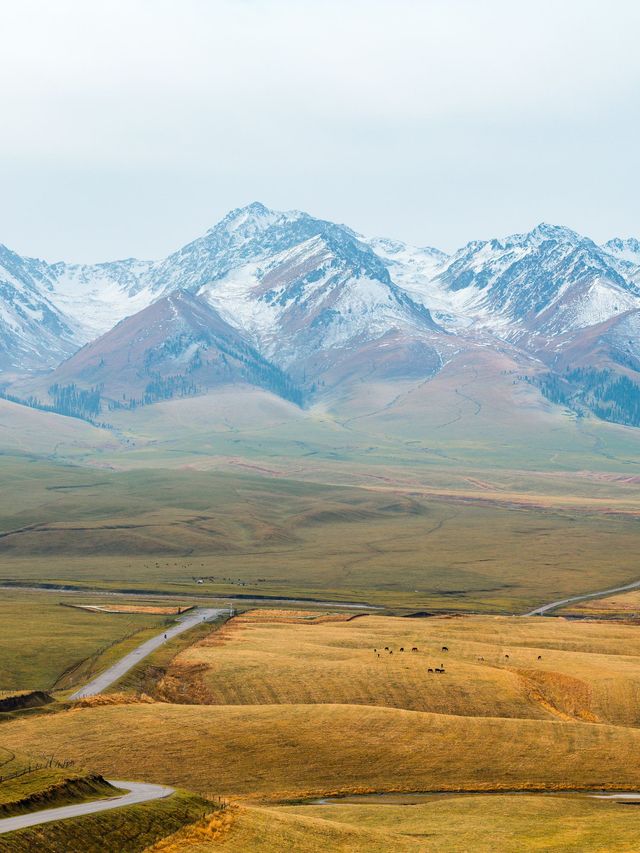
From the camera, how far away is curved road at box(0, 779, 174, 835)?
53.9m

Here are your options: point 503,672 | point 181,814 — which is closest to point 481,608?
point 503,672

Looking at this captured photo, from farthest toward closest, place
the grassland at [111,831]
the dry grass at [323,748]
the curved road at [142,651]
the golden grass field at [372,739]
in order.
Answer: the curved road at [142,651], the dry grass at [323,748], the golden grass field at [372,739], the grassland at [111,831]

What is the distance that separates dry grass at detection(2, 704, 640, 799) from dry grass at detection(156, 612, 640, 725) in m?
9.88

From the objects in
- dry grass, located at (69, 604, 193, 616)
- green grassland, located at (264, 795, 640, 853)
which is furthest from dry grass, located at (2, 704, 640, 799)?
dry grass, located at (69, 604, 193, 616)

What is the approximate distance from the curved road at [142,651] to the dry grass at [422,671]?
478 cm

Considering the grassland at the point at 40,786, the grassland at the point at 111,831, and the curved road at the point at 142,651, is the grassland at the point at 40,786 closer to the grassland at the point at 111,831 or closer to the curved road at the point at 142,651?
the grassland at the point at 111,831

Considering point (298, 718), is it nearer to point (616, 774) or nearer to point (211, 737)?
point (211, 737)

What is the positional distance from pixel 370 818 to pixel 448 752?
19159 mm

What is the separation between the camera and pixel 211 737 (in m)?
86.2

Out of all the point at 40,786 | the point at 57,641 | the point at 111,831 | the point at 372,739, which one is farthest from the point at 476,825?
the point at 57,641

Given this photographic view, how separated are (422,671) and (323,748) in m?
30.5

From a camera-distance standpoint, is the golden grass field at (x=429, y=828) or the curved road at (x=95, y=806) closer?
the curved road at (x=95, y=806)

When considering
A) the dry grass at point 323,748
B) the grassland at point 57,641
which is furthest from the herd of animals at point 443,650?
the grassland at point 57,641

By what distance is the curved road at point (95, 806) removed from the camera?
177 ft
